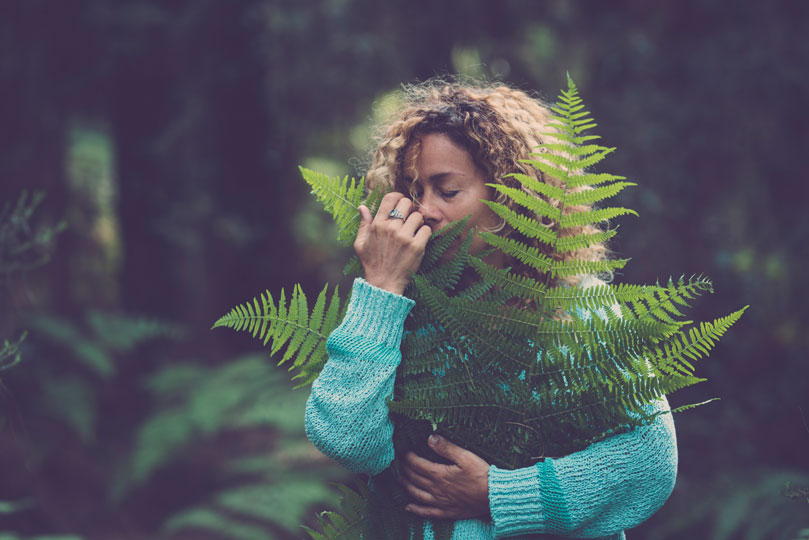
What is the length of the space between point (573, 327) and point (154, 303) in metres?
4.96

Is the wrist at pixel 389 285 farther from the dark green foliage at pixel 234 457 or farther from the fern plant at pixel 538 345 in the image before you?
the dark green foliage at pixel 234 457

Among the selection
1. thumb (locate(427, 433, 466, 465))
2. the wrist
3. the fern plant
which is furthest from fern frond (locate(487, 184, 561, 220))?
thumb (locate(427, 433, 466, 465))

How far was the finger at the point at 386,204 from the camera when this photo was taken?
5.22ft

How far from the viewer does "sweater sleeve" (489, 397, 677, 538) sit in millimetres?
1437

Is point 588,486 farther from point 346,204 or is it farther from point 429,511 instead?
point 346,204

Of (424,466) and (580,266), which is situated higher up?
(580,266)

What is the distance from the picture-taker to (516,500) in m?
1.45

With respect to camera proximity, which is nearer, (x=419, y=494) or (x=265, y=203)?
(x=419, y=494)

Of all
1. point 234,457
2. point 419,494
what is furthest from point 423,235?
point 234,457

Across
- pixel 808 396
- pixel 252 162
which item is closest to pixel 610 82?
pixel 808 396

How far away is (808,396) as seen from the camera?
433 cm

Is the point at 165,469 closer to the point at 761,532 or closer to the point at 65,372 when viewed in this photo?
the point at 65,372

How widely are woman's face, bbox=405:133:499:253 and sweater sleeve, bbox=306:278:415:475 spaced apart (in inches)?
10.1

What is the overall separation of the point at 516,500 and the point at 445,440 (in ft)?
0.68
